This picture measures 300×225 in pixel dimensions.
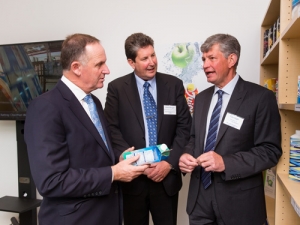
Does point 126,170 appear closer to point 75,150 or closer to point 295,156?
point 75,150

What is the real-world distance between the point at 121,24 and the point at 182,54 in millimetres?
736

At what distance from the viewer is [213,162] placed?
1457 mm

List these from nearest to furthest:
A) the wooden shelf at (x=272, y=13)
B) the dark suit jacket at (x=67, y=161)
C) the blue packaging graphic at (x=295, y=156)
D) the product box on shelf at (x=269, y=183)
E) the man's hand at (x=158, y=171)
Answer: the dark suit jacket at (x=67, y=161)
the blue packaging graphic at (x=295, y=156)
the man's hand at (x=158, y=171)
the wooden shelf at (x=272, y=13)
the product box on shelf at (x=269, y=183)

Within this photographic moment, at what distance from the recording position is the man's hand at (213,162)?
1.46 meters

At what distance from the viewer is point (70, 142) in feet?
4.39

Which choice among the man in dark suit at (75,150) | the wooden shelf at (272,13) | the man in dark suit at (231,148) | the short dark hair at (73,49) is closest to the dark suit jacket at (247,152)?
the man in dark suit at (231,148)

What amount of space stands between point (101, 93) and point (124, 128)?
3.51ft

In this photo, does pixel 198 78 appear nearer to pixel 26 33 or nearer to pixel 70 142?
pixel 70 142

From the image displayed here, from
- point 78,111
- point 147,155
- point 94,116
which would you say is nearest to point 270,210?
point 147,155

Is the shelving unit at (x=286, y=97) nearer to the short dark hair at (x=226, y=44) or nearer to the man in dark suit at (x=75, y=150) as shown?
the short dark hair at (x=226, y=44)

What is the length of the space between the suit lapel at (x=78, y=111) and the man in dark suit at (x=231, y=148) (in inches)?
22.2

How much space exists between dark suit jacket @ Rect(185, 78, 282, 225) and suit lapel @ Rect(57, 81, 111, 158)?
689 millimetres

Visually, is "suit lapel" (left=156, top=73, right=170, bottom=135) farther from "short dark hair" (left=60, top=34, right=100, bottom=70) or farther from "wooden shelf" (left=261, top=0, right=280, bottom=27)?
"wooden shelf" (left=261, top=0, right=280, bottom=27)

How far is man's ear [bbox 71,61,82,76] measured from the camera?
1.43m
